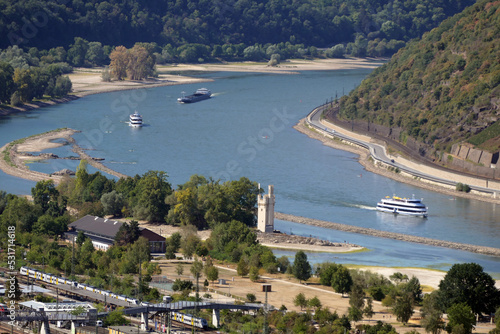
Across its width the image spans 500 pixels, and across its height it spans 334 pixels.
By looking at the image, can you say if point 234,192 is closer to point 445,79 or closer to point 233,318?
point 233,318

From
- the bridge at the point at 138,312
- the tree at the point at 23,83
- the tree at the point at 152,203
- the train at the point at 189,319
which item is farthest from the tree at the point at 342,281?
the tree at the point at 23,83

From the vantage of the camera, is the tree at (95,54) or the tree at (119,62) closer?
the tree at (119,62)

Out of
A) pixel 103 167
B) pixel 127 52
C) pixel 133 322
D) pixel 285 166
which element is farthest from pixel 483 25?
pixel 133 322

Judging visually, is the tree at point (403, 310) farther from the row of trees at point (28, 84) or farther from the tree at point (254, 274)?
the row of trees at point (28, 84)

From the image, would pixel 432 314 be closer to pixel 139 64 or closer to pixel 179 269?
pixel 179 269

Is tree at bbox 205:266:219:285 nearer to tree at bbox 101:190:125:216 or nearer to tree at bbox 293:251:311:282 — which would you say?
tree at bbox 293:251:311:282

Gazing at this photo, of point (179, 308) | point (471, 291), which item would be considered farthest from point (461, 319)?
point (179, 308)

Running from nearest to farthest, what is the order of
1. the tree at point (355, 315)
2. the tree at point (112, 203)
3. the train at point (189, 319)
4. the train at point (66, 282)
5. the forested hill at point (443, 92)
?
the train at point (189, 319), the tree at point (355, 315), the train at point (66, 282), the tree at point (112, 203), the forested hill at point (443, 92)
